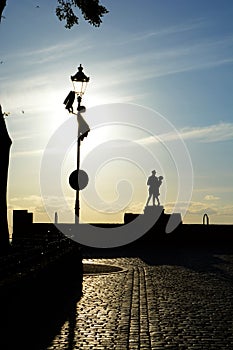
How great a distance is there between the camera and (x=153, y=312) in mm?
13367

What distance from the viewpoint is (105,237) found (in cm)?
4259

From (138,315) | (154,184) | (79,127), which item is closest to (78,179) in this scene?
(79,127)

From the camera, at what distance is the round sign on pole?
2116 centimetres

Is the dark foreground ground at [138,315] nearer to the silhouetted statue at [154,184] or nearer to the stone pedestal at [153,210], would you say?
the silhouetted statue at [154,184]

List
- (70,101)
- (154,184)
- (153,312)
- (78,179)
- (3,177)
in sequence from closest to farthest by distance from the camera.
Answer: (153,312)
(3,177)
(78,179)
(70,101)
(154,184)

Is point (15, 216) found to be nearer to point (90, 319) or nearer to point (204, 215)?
point (204, 215)

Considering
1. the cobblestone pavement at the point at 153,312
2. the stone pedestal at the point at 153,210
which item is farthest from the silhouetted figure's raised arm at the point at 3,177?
the stone pedestal at the point at 153,210

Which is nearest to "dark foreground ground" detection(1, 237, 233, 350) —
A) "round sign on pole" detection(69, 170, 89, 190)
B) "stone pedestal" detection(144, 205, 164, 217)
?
"round sign on pole" detection(69, 170, 89, 190)

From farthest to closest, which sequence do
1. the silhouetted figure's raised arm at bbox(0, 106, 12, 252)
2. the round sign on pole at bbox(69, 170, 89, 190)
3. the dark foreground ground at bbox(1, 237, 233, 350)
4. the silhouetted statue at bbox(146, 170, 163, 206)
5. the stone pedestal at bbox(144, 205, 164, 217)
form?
the stone pedestal at bbox(144, 205, 164, 217) → the silhouetted statue at bbox(146, 170, 163, 206) → the round sign on pole at bbox(69, 170, 89, 190) → the silhouetted figure's raised arm at bbox(0, 106, 12, 252) → the dark foreground ground at bbox(1, 237, 233, 350)

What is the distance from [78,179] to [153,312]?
832 centimetres

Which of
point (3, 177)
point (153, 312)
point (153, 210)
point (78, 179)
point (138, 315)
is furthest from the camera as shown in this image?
point (153, 210)

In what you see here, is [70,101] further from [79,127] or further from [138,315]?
[138,315]

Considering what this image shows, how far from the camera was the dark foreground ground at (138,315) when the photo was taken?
10016 mm

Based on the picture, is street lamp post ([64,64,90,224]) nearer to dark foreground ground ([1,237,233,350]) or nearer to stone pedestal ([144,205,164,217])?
dark foreground ground ([1,237,233,350])
